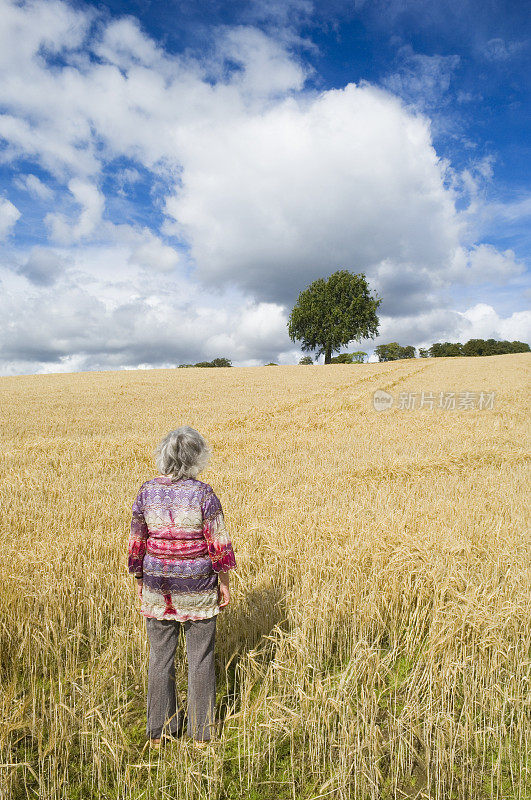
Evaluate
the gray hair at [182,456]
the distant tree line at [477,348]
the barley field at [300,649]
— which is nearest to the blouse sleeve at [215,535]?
the gray hair at [182,456]

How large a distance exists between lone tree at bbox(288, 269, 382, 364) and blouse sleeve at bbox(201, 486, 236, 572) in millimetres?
69324

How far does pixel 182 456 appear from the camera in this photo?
2928 mm

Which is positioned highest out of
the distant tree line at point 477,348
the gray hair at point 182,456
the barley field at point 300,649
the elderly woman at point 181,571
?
the distant tree line at point 477,348

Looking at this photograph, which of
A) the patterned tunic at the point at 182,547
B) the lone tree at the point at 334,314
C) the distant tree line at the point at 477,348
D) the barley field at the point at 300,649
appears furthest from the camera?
the distant tree line at the point at 477,348

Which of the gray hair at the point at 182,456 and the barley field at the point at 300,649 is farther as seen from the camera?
the gray hair at the point at 182,456

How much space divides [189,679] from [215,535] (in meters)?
1.05

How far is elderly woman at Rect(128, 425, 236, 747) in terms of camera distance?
115 inches

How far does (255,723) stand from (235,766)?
0.84ft

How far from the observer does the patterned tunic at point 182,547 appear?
290cm

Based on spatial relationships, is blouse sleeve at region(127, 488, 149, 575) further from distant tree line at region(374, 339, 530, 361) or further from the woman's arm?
distant tree line at region(374, 339, 530, 361)

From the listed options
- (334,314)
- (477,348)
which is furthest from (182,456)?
(477,348)

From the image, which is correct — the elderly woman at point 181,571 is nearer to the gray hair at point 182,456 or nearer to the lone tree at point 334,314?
the gray hair at point 182,456

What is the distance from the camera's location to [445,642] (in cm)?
367

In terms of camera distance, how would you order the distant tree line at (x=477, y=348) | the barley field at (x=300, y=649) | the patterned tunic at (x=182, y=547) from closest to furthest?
1. the barley field at (x=300, y=649)
2. the patterned tunic at (x=182, y=547)
3. the distant tree line at (x=477, y=348)
